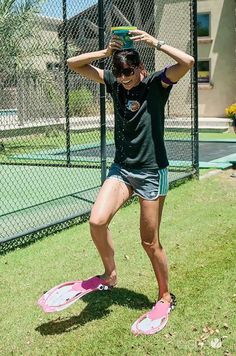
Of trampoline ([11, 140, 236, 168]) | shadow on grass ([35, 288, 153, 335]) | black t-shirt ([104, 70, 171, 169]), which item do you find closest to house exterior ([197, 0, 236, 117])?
trampoline ([11, 140, 236, 168])

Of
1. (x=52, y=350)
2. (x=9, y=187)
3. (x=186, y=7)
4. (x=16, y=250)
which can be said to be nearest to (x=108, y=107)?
(x=9, y=187)

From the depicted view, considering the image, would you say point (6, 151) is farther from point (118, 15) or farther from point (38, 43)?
point (118, 15)

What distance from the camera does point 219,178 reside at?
877cm

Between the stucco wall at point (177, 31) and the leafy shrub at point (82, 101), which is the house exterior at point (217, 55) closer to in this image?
the stucco wall at point (177, 31)

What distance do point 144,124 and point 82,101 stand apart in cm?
588

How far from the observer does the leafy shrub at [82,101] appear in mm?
9062

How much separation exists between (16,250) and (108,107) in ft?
12.7

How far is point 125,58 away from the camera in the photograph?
3.47 m

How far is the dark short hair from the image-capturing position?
11.4 ft

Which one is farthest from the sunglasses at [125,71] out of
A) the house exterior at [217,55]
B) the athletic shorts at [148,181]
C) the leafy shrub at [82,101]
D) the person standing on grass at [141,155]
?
the house exterior at [217,55]

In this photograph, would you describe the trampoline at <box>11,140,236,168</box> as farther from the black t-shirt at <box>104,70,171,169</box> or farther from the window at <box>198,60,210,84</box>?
the window at <box>198,60,210,84</box>

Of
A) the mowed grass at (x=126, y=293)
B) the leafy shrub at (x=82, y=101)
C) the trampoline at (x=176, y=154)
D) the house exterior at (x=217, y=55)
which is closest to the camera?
the mowed grass at (x=126, y=293)

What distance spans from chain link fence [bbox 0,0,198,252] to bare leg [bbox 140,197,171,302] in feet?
7.55

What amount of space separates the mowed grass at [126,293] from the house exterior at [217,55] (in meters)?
16.3
